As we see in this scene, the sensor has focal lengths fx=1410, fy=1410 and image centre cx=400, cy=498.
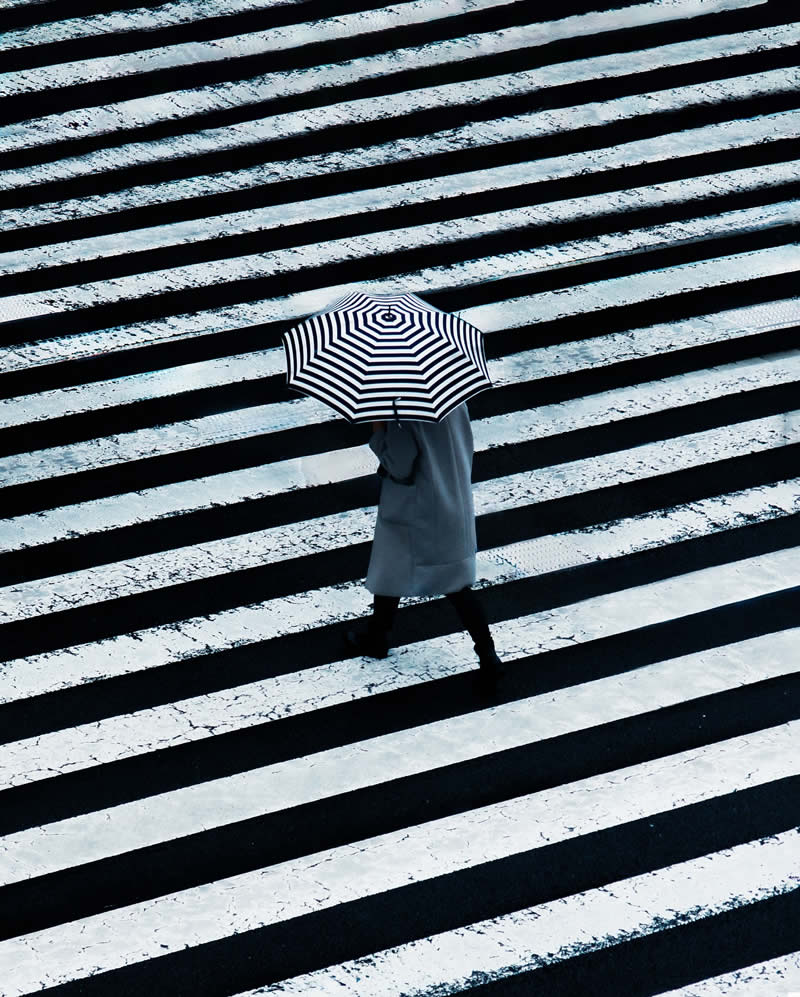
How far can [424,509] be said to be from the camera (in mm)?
5574

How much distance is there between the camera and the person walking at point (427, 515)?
17.9 feet

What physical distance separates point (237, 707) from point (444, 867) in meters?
1.22

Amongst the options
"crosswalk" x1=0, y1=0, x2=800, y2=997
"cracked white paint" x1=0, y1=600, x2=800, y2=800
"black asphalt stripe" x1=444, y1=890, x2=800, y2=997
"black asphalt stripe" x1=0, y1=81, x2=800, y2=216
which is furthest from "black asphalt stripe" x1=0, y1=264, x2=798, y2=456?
"black asphalt stripe" x1=444, y1=890, x2=800, y2=997

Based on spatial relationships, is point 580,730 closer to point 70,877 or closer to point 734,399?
point 70,877

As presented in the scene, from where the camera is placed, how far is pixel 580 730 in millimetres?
5988

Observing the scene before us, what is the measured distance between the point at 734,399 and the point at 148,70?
4815mm

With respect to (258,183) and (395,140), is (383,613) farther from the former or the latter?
(395,140)

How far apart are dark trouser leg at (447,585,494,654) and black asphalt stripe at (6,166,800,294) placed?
3314 mm

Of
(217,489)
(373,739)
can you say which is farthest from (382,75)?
(373,739)

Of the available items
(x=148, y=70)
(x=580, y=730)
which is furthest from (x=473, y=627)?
(x=148, y=70)

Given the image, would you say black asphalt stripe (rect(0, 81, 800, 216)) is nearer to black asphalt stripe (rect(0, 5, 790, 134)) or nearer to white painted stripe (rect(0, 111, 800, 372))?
white painted stripe (rect(0, 111, 800, 372))

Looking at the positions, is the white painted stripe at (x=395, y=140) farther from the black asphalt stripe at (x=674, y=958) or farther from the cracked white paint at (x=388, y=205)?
the black asphalt stripe at (x=674, y=958)

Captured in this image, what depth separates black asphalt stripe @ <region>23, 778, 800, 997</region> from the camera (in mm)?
5020

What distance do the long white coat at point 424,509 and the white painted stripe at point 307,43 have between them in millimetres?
4973
